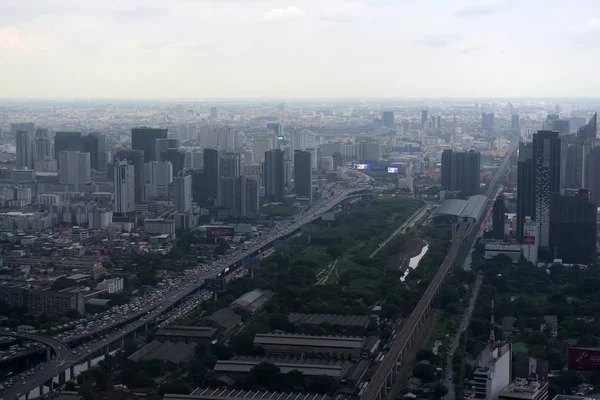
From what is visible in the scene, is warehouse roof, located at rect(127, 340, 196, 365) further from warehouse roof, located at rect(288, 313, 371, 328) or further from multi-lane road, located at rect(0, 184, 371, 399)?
warehouse roof, located at rect(288, 313, 371, 328)

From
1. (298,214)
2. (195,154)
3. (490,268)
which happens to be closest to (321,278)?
(490,268)

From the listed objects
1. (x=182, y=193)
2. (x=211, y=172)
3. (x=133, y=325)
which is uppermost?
(x=211, y=172)

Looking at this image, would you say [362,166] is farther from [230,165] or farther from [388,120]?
[388,120]

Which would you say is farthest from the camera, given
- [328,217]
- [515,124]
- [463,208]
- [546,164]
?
[515,124]

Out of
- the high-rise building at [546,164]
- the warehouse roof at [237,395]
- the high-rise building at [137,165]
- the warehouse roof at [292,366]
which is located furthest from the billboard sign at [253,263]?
the high-rise building at [137,165]

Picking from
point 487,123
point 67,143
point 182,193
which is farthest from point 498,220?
point 487,123

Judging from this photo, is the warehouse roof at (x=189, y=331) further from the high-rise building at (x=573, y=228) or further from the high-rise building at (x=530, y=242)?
the high-rise building at (x=573, y=228)
